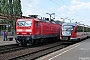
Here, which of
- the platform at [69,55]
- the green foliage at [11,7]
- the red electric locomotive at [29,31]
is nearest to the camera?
the platform at [69,55]

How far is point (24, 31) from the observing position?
23969 millimetres

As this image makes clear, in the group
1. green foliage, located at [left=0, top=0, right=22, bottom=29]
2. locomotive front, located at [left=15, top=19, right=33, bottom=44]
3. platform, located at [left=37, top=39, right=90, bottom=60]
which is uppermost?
green foliage, located at [left=0, top=0, right=22, bottom=29]

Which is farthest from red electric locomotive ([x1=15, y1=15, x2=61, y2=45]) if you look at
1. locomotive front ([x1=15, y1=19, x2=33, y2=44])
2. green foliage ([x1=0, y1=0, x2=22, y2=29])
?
green foliage ([x1=0, y1=0, x2=22, y2=29])

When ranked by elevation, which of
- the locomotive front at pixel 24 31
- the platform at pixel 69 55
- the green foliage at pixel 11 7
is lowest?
the platform at pixel 69 55

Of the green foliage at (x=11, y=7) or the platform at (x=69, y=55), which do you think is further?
the green foliage at (x=11, y=7)

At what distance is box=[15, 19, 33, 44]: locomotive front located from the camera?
23.6 m

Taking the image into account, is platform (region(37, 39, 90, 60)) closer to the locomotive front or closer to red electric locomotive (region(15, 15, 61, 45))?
red electric locomotive (region(15, 15, 61, 45))

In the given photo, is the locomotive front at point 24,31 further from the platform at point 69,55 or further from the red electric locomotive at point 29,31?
the platform at point 69,55

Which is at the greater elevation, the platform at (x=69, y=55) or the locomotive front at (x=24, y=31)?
the locomotive front at (x=24, y=31)

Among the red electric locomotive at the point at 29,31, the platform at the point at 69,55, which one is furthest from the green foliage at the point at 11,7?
the platform at the point at 69,55

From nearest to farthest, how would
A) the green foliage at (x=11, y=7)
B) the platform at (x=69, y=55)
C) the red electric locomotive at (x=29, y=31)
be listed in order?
1. the platform at (x=69, y=55)
2. the red electric locomotive at (x=29, y=31)
3. the green foliage at (x=11, y=7)

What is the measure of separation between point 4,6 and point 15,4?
144 inches

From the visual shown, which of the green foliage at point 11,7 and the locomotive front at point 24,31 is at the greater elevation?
the green foliage at point 11,7

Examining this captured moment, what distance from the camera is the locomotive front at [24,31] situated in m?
23.6
